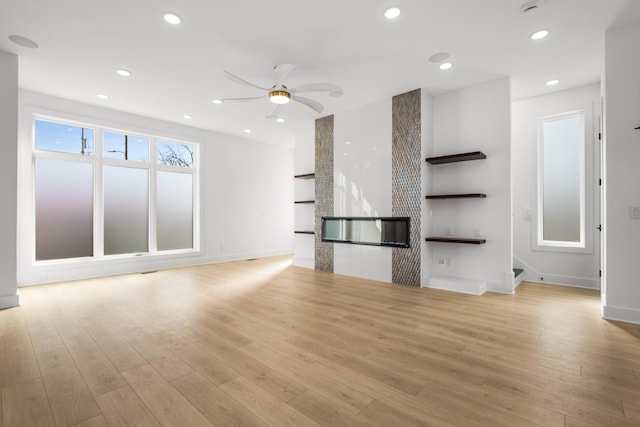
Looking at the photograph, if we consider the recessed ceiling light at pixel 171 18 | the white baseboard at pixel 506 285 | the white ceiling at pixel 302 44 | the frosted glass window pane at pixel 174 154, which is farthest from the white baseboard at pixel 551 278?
the frosted glass window pane at pixel 174 154

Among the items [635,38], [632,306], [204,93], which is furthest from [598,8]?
[204,93]

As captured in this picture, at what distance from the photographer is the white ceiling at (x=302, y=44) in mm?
2805

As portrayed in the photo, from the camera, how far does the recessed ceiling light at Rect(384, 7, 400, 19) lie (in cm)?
279

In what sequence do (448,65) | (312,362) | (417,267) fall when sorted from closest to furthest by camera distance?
(312,362) → (448,65) → (417,267)

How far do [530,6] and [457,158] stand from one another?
6.63 ft

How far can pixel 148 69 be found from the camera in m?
4.00

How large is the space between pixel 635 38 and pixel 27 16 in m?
6.14

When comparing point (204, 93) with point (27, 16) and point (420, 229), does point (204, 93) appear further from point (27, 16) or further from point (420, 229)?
point (420, 229)

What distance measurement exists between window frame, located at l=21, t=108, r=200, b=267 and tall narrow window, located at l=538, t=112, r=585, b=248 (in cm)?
684

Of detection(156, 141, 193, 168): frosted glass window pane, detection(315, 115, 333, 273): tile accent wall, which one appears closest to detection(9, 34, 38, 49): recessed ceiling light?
detection(156, 141, 193, 168): frosted glass window pane

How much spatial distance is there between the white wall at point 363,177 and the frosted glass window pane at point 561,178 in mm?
2577

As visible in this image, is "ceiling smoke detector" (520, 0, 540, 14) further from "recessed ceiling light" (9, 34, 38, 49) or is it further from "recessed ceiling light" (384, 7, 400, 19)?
"recessed ceiling light" (9, 34, 38, 49)

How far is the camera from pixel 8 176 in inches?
142

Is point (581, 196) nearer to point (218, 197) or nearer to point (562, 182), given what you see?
point (562, 182)
